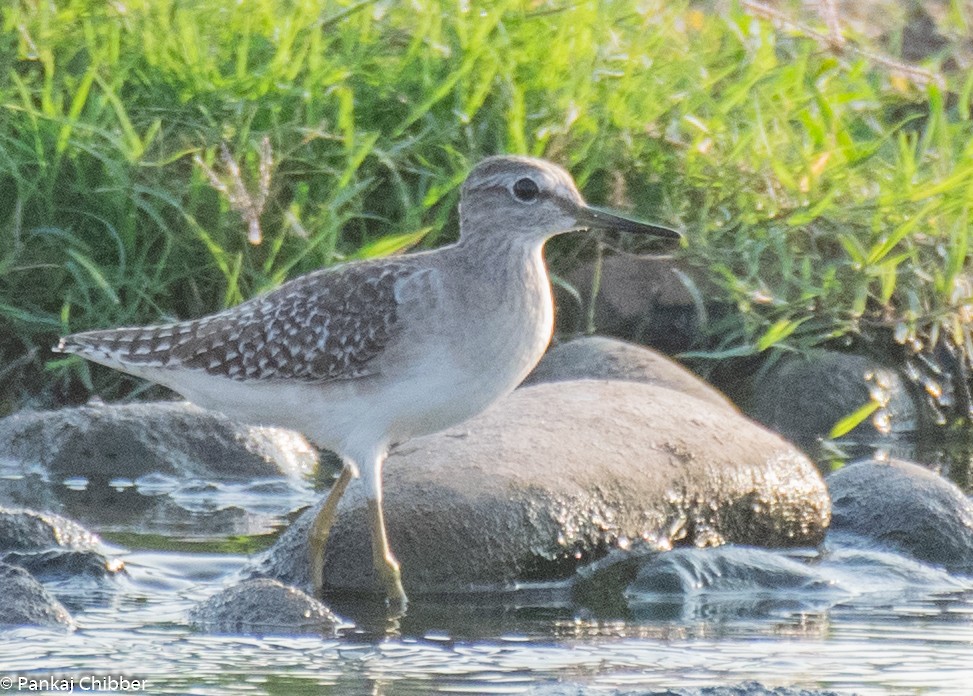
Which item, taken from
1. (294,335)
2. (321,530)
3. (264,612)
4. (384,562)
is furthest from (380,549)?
(294,335)

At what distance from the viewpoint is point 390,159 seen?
8.59 m

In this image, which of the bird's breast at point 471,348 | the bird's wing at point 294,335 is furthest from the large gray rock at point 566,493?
the bird's wing at point 294,335

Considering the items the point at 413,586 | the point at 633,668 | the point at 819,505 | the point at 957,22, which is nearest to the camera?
the point at 633,668

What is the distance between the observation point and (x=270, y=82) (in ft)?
28.0

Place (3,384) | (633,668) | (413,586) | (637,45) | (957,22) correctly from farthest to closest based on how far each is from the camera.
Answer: (957,22) → (637,45) → (3,384) → (413,586) → (633,668)

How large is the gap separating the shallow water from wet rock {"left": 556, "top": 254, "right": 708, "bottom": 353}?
84.8 inches

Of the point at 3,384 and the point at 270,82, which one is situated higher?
the point at 270,82

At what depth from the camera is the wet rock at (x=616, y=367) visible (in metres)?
8.09

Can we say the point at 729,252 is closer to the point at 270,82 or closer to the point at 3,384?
the point at 270,82

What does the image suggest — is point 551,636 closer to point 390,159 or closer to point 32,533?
point 32,533

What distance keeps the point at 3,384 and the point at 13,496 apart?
114cm

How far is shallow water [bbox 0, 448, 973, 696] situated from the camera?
17.1 ft

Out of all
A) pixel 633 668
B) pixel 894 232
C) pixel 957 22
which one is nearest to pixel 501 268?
pixel 633 668

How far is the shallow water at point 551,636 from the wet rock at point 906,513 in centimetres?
21
